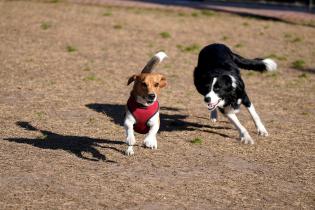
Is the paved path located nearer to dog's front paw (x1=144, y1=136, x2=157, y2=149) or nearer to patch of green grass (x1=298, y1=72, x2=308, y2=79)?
patch of green grass (x1=298, y1=72, x2=308, y2=79)

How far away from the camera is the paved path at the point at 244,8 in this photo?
1908 cm

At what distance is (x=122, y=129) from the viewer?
776cm

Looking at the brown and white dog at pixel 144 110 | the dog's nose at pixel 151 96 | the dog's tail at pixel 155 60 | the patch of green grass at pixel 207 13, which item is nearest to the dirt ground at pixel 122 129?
the brown and white dog at pixel 144 110

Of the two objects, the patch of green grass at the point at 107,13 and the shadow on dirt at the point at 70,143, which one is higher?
the shadow on dirt at the point at 70,143

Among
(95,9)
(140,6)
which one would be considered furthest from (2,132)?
(140,6)

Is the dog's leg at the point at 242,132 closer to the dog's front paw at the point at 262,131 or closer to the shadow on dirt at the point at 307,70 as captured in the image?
the dog's front paw at the point at 262,131

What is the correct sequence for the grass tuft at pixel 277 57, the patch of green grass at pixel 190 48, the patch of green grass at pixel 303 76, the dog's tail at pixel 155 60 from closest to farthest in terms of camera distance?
the dog's tail at pixel 155 60 → the patch of green grass at pixel 303 76 → the grass tuft at pixel 277 57 → the patch of green grass at pixel 190 48

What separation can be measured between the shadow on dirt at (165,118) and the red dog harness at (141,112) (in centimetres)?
141

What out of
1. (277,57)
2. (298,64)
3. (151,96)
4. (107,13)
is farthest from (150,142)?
(107,13)

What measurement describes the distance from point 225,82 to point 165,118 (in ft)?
4.99

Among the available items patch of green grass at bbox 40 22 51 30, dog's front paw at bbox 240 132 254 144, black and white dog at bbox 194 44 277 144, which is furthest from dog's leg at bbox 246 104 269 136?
patch of green grass at bbox 40 22 51 30

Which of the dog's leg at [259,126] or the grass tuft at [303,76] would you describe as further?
the grass tuft at [303,76]

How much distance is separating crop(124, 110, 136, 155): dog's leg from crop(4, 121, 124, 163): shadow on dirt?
24cm

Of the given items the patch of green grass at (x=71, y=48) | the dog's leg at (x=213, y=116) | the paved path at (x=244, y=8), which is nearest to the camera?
the dog's leg at (x=213, y=116)
